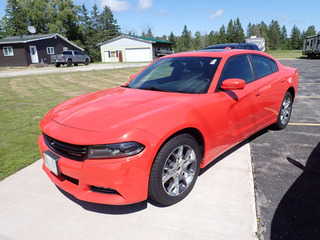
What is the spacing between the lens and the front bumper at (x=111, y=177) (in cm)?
208

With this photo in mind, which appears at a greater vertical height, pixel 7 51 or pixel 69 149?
pixel 7 51

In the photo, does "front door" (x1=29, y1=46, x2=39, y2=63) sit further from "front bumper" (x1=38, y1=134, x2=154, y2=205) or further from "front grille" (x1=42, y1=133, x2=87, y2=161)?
"front bumper" (x1=38, y1=134, x2=154, y2=205)

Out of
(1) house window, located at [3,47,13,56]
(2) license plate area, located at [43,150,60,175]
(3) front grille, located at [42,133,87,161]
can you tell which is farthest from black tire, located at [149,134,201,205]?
(1) house window, located at [3,47,13,56]

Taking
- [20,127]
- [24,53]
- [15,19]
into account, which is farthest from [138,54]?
[20,127]

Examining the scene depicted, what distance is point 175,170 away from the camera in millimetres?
2555

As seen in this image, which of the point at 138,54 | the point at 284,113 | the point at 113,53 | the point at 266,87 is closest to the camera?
the point at 266,87

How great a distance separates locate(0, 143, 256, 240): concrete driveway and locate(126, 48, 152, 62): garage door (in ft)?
133

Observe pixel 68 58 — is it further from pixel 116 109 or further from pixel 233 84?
pixel 233 84

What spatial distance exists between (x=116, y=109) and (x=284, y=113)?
3614 mm

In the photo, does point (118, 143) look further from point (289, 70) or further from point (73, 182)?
point (289, 70)

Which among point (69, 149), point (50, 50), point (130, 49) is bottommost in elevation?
point (69, 149)

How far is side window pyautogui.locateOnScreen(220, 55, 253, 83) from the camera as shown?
3.26 m

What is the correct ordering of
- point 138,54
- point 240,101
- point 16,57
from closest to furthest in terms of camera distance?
point 240,101, point 16,57, point 138,54

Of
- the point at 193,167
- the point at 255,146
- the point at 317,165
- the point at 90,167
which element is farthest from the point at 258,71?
the point at 90,167
